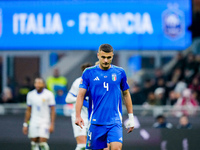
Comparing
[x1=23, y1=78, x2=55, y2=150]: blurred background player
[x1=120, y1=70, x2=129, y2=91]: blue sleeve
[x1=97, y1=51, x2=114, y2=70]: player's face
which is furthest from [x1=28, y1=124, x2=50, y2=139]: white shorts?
[x1=97, y1=51, x2=114, y2=70]: player's face

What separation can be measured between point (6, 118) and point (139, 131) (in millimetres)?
3063

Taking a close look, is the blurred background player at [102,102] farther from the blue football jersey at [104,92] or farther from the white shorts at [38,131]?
the white shorts at [38,131]

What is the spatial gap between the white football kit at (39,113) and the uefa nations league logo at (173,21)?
8473 mm

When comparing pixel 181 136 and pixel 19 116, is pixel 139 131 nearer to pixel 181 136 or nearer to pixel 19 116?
pixel 181 136

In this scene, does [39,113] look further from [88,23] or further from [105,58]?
[88,23]

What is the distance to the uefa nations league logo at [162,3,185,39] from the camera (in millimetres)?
18797

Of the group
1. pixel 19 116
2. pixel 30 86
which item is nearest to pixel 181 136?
pixel 19 116

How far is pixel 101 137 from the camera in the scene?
754 cm

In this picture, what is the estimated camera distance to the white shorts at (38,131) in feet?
36.3

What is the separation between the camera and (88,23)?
1934 centimetres

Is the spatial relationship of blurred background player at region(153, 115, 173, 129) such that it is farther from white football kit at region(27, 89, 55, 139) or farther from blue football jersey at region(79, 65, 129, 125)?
blue football jersey at region(79, 65, 129, 125)

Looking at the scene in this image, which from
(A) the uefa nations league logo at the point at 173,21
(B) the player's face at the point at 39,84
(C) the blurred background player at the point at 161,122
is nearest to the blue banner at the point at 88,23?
(A) the uefa nations league logo at the point at 173,21

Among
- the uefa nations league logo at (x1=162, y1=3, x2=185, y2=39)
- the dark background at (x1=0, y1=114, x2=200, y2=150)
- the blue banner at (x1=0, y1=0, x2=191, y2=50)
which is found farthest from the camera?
the blue banner at (x1=0, y1=0, x2=191, y2=50)

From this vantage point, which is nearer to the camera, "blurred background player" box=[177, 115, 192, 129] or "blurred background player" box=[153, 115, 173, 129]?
"blurred background player" box=[177, 115, 192, 129]
